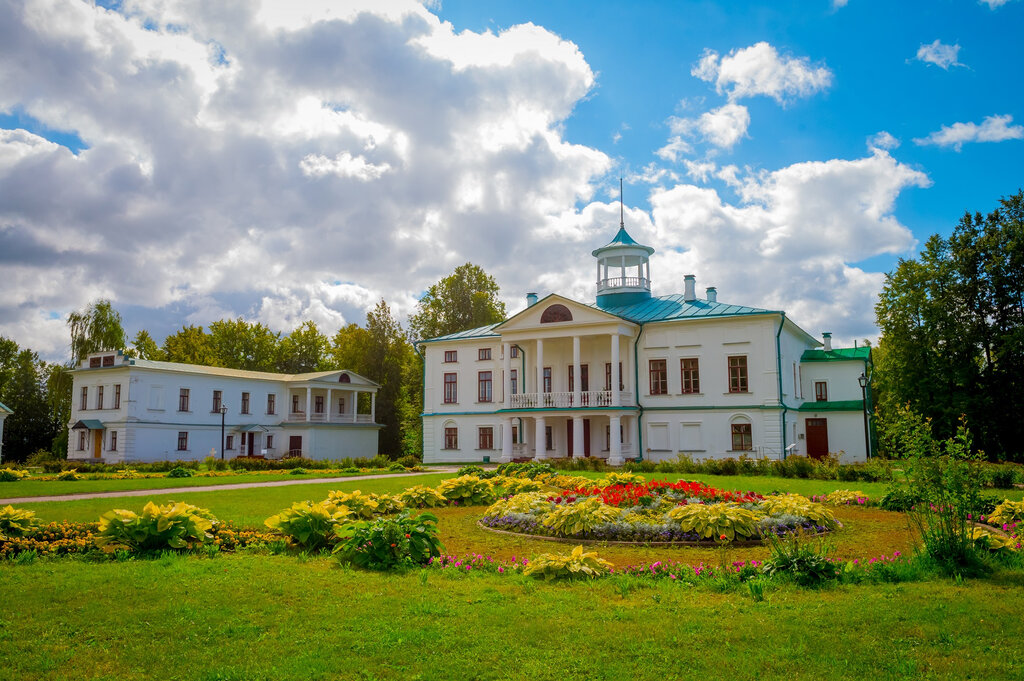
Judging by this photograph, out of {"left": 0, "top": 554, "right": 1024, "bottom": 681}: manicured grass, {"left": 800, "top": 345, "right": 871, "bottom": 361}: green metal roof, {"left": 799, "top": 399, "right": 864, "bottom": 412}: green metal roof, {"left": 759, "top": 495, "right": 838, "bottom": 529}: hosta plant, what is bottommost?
{"left": 0, "top": 554, "right": 1024, "bottom": 681}: manicured grass

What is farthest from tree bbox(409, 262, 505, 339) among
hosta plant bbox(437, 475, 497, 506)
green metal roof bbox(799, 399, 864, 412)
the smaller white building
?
hosta plant bbox(437, 475, 497, 506)

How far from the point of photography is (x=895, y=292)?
3688cm

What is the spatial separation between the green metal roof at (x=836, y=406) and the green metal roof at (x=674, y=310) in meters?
6.00

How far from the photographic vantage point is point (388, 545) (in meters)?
8.15

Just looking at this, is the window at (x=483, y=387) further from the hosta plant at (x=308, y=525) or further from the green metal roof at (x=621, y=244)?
the hosta plant at (x=308, y=525)

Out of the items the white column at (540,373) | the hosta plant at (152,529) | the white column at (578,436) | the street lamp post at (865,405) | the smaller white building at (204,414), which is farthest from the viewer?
the smaller white building at (204,414)

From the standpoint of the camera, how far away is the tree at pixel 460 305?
5594cm

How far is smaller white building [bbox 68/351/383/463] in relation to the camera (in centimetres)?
4206

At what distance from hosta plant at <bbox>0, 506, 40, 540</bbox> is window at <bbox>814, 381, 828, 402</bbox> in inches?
1326

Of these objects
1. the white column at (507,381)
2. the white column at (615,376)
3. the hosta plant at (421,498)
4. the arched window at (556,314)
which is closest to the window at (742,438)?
the white column at (615,376)

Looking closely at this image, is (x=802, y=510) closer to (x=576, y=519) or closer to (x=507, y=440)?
(x=576, y=519)

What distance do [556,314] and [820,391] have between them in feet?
44.7

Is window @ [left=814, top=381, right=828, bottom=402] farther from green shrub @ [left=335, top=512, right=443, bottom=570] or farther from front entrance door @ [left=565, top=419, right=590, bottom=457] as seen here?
green shrub @ [left=335, top=512, right=443, bottom=570]

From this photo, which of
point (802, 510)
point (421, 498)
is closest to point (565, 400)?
point (421, 498)
